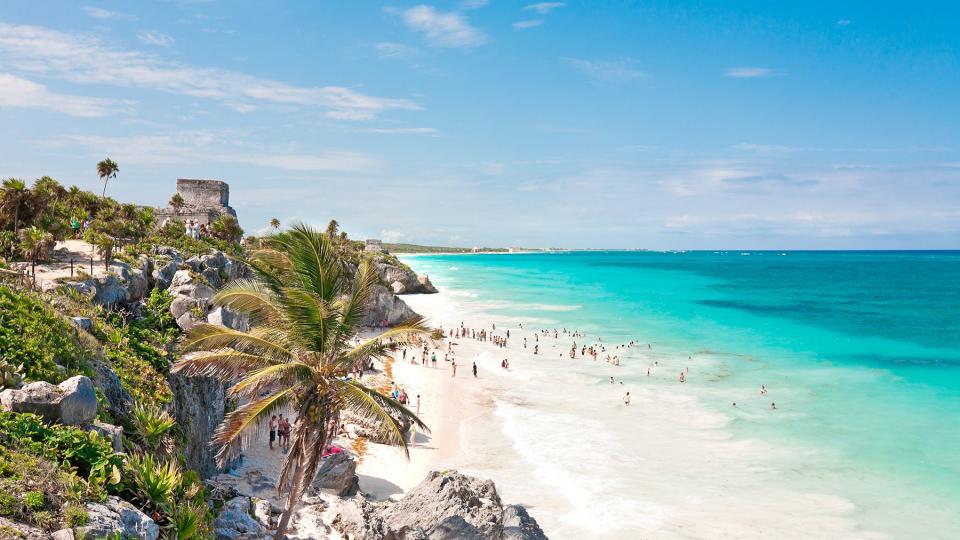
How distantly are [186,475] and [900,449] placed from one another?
31604 mm

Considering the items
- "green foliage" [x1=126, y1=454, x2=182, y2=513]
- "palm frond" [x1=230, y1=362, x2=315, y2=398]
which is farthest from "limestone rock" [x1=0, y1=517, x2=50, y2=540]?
"palm frond" [x1=230, y1=362, x2=315, y2=398]

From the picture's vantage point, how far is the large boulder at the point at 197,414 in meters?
14.9

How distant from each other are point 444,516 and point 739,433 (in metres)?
21.0

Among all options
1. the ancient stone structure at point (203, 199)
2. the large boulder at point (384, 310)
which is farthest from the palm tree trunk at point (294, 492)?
the large boulder at point (384, 310)

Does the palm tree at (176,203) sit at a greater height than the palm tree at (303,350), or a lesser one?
greater

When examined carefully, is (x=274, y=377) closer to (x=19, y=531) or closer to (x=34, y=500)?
(x=34, y=500)

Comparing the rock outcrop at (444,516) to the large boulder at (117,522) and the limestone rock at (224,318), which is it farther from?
the limestone rock at (224,318)

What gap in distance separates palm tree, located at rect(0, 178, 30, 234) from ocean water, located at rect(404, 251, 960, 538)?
1881 cm

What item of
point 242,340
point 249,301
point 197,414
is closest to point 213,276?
point 197,414

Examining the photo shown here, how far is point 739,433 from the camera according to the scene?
30.0 metres

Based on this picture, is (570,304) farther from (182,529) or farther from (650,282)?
(182,529)

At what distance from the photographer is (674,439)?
94.4 ft

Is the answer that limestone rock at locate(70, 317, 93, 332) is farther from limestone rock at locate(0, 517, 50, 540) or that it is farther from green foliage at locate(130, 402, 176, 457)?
limestone rock at locate(0, 517, 50, 540)

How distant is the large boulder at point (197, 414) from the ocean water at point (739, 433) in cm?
1063
